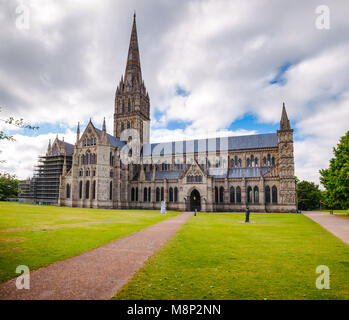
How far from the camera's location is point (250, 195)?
171ft

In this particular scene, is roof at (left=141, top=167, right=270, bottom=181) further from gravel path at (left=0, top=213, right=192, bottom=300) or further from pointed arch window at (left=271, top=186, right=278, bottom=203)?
gravel path at (left=0, top=213, right=192, bottom=300)

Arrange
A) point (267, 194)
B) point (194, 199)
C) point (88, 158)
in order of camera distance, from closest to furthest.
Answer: point (267, 194), point (194, 199), point (88, 158)

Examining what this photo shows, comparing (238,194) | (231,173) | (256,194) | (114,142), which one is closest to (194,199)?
(238,194)

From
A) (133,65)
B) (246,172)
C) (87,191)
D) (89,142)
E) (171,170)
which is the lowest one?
(87,191)

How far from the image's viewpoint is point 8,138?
8359 mm

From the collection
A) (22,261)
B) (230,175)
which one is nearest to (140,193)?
(230,175)

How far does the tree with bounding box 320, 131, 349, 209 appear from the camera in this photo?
3228 cm

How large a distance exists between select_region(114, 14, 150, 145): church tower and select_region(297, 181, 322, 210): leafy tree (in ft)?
167

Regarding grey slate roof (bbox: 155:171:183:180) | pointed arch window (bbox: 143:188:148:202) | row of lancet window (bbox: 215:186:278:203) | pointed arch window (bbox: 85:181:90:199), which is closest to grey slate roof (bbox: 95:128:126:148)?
pointed arch window (bbox: 85:181:90:199)

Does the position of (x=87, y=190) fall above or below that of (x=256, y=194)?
above

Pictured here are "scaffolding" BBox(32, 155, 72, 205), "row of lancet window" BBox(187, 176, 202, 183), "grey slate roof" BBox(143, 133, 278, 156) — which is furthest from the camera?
"scaffolding" BBox(32, 155, 72, 205)

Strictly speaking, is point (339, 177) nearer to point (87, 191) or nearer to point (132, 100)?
point (87, 191)

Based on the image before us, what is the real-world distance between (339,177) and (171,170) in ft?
129
